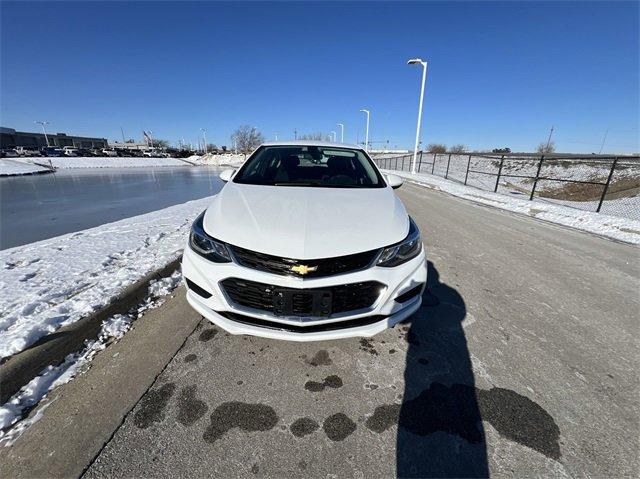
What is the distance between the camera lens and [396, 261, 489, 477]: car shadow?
1.57 m

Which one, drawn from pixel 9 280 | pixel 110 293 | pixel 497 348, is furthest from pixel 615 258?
pixel 9 280

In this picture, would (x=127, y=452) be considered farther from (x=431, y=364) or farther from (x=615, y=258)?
(x=615, y=258)

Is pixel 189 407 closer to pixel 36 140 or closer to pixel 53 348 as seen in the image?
pixel 53 348

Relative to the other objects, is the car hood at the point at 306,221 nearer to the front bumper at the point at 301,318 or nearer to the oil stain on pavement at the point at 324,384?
the front bumper at the point at 301,318

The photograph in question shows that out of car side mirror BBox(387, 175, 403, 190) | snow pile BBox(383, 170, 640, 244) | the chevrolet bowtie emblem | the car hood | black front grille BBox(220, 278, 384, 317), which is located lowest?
snow pile BBox(383, 170, 640, 244)

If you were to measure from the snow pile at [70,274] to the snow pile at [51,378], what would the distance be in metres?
0.24

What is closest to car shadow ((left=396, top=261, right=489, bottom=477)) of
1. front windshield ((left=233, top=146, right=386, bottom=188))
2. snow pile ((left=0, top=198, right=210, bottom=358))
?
front windshield ((left=233, top=146, right=386, bottom=188))

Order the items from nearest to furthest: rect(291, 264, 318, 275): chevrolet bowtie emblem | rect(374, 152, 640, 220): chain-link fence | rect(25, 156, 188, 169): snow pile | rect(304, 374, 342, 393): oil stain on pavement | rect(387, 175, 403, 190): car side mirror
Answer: rect(291, 264, 318, 275): chevrolet bowtie emblem → rect(304, 374, 342, 393): oil stain on pavement → rect(387, 175, 403, 190): car side mirror → rect(374, 152, 640, 220): chain-link fence → rect(25, 156, 188, 169): snow pile

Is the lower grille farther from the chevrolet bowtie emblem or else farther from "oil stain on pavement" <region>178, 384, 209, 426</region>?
"oil stain on pavement" <region>178, 384, 209, 426</region>

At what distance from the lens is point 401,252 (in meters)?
2.17

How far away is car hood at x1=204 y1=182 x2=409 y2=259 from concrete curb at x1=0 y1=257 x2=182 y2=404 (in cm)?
124

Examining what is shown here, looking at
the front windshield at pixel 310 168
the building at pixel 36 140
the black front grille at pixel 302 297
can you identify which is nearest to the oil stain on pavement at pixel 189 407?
the black front grille at pixel 302 297

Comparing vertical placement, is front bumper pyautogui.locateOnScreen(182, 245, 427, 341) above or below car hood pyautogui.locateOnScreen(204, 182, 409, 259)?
below

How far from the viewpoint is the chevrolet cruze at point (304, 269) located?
6.31 feet
